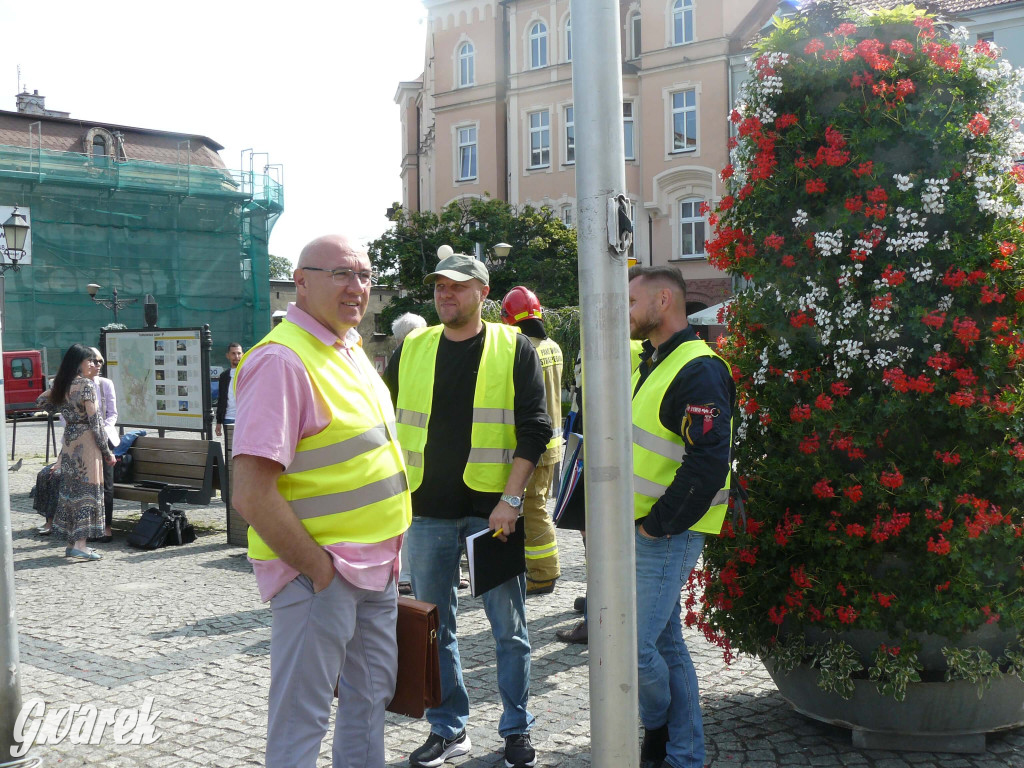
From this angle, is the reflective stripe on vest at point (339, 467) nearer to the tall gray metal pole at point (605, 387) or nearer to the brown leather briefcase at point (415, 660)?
the brown leather briefcase at point (415, 660)

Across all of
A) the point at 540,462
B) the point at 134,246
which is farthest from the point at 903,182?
the point at 134,246

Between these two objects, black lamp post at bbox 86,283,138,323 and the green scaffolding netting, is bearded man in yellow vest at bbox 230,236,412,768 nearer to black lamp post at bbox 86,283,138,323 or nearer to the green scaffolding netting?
black lamp post at bbox 86,283,138,323

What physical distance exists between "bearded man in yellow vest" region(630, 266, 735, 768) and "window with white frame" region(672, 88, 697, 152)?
33929 millimetres

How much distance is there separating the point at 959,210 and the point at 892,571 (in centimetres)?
135

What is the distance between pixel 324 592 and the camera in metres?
2.99

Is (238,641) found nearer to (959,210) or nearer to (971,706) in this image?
(971,706)

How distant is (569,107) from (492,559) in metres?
35.5

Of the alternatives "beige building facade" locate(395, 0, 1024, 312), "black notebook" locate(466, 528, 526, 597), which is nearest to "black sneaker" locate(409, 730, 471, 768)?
"black notebook" locate(466, 528, 526, 597)

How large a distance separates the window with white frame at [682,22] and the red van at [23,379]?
Result: 2390cm

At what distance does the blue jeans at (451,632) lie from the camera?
4039 millimetres

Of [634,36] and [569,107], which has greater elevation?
[634,36]

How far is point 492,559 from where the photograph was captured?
3.91 meters

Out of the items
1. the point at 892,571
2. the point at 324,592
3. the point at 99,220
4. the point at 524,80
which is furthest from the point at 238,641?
the point at 99,220

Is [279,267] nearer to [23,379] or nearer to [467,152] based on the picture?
[467,152]
